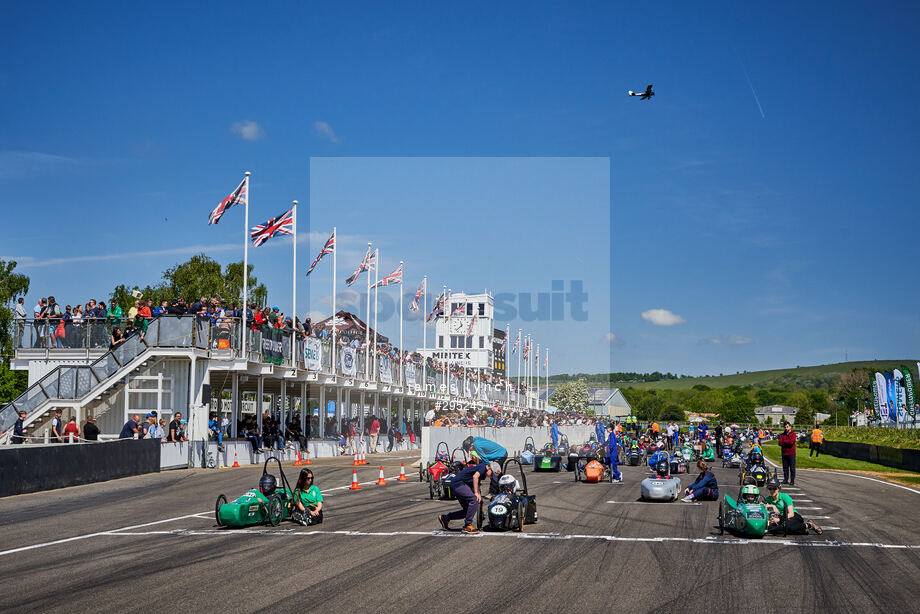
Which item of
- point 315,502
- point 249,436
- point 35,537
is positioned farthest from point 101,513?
point 249,436

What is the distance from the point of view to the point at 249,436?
38.0 meters

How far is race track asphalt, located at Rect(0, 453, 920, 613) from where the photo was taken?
34.6 feet

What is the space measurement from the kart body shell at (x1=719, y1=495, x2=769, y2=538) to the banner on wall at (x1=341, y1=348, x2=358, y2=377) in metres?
31.0

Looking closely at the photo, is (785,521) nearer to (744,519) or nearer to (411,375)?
(744,519)

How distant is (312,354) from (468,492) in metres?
26.2

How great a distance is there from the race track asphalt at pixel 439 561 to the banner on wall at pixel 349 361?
23.6 meters

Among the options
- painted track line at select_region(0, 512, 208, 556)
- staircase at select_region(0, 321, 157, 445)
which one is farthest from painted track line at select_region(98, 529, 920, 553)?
staircase at select_region(0, 321, 157, 445)

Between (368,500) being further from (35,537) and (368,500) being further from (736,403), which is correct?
(736,403)

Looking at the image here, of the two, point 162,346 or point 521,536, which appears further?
point 162,346

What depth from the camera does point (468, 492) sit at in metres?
16.8

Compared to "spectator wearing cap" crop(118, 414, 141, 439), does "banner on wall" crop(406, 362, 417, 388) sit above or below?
above

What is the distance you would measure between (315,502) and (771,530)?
27.8 ft

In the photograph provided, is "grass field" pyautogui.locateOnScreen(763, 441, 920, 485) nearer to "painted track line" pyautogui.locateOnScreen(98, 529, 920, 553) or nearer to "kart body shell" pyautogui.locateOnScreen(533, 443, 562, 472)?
"kart body shell" pyautogui.locateOnScreen(533, 443, 562, 472)

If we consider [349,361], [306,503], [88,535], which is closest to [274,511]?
[306,503]
